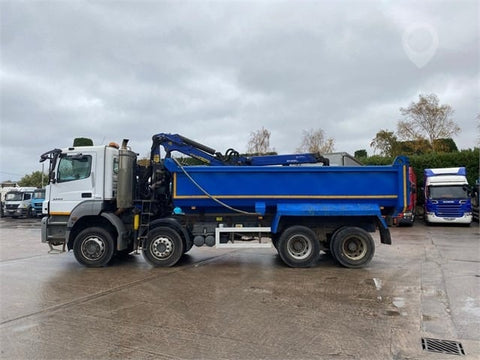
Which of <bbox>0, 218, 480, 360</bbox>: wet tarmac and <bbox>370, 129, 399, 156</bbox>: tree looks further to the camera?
<bbox>370, 129, 399, 156</bbox>: tree

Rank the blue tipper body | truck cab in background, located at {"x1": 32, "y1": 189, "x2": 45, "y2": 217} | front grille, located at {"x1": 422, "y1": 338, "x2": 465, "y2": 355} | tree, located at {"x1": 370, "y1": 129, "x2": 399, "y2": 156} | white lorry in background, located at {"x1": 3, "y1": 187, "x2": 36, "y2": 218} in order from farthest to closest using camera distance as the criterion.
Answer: tree, located at {"x1": 370, "y1": 129, "x2": 399, "y2": 156} → white lorry in background, located at {"x1": 3, "y1": 187, "x2": 36, "y2": 218} → truck cab in background, located at {"x1": 32, "y1": 189, "x2": 45, "y2": 217} → the blue tipper body → front grille, located at {"x1": 422, "y1": 338, "x2": 465, "y2": 355}

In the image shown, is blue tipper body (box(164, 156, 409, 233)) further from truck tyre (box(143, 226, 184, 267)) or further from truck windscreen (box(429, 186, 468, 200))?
truck windscreen (box(429, 186, 468, 200))

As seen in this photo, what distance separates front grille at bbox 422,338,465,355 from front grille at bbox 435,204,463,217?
17281mm

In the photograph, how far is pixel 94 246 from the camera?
885 cm

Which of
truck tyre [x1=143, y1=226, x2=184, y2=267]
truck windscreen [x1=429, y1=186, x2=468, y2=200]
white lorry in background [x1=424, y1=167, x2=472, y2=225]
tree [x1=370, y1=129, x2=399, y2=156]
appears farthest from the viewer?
tree [x1=370, y1=129, x2=399, y2=156]

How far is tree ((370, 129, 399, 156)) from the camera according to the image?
3878 cm

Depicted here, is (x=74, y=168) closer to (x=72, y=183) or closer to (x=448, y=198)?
(x=72, y=183)

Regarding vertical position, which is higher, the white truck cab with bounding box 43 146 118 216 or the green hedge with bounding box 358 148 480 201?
the green hedge with bounding box 358 148 480 201

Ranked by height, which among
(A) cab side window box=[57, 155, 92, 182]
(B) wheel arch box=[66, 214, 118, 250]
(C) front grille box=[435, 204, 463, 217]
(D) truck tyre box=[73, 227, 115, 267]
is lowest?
(D) truck tyre box=[73, 227, 115, 267]

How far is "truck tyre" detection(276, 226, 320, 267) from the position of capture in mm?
8586

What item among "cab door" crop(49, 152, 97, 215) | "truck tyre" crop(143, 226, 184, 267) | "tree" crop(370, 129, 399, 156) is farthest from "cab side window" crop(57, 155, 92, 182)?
"tree" crop(370, 129, 399, 156)

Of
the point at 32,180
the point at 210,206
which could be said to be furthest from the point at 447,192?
the point at 32,180

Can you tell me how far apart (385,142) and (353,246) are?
3562 cm

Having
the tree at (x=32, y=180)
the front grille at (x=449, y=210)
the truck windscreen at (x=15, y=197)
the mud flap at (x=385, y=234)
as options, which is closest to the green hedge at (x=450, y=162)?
the front grille at (x=449, y=210)
